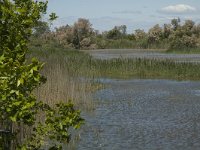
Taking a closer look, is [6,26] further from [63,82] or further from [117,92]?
[117,92]

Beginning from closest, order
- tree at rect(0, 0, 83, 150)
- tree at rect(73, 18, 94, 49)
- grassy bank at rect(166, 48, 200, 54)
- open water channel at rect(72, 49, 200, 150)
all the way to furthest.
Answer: tree at rect(0, 0, 83, 150), open water channel at rect(72, 49, 200, 150), grassy bank at rect(166, 48, 200, 54), tree at rect(73, 18, 94, 49)

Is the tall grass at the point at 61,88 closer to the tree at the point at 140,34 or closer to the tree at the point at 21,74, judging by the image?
the tree at the point at 21,74

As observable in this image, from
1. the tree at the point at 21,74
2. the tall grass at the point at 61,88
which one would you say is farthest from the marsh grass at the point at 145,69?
the tree at the point at 21,74

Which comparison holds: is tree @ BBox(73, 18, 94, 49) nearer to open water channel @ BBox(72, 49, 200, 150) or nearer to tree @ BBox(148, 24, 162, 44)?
tree @ BBox(148, 24, 162, 44)

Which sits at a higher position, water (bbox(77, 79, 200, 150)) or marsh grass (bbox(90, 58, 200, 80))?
marsh grass (bbox(90, 58, 200, 80))

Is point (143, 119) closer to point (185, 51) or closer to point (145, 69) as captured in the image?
point (145, 69)

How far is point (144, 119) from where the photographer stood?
1100 cm

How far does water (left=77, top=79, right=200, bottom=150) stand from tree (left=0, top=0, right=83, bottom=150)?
433cm

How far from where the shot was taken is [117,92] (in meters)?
16.8

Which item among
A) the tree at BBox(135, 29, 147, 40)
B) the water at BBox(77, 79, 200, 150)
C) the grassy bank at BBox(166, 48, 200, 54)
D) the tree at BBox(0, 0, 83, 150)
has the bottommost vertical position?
the water at BBox(77, 79, 200, 150)

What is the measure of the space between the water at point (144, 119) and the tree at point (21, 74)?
4.33m

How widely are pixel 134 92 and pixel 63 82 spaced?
5885 mm

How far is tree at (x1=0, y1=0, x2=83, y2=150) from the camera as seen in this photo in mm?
2908

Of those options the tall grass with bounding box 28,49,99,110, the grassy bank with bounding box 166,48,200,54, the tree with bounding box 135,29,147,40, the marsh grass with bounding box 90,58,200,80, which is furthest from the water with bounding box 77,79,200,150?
the tree with bounding box 135,29,147,40
